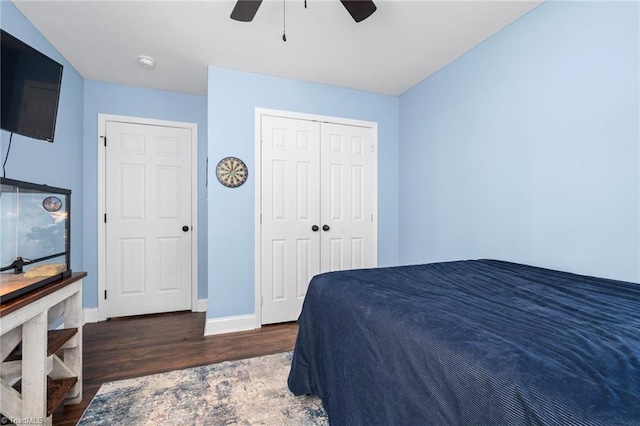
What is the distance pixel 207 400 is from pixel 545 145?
274 centimetres

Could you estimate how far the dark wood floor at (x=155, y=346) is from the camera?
2004mm

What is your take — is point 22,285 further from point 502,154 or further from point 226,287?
point 502,154

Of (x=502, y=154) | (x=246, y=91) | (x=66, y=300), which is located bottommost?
(x=66, y=300)

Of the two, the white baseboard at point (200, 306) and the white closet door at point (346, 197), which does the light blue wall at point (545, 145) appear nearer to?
the white closet door at point (346, 197)

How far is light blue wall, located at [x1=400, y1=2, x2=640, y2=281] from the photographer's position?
5.08ft

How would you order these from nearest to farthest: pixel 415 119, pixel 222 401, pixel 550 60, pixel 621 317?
1. pixel 621 317
2. pixel 222 401
3. pixel 550 60
4. pixel 415 119

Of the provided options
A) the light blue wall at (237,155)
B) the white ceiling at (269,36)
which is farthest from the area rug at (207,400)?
the white ceiling at (269,36)

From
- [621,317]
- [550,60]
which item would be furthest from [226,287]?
[550,60]

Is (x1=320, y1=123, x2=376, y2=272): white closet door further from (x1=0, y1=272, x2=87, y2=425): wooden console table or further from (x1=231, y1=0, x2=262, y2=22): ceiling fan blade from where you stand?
(x1=0, y1=272, x2=87, y2=425): wooden console table

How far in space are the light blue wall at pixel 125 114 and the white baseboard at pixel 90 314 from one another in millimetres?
52

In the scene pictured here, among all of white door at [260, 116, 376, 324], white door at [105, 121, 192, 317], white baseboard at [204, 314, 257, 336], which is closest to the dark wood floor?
white baseboard at [204, 314, 257, 336]

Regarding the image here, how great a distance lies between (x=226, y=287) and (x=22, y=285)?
5.39 ft

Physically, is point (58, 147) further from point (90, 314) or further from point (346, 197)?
point (346, 197)

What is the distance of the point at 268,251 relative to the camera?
9.73 feet
